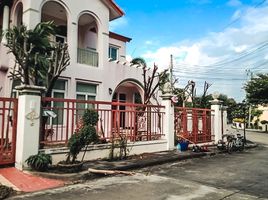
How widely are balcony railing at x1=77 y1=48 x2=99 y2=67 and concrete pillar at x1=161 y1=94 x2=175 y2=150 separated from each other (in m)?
4.45

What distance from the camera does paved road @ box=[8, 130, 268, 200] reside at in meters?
6.23

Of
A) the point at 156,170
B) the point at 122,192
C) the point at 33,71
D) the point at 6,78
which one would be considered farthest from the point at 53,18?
the point at 122,192

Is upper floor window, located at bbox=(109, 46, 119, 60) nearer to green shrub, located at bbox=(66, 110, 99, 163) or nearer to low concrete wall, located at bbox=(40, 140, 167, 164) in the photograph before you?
low concrete wall, located at bbox=(40, 140, 167, 164)

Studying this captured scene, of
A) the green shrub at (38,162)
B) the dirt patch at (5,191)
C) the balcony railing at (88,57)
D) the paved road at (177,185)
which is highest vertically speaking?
the balcony railing at (88,57)

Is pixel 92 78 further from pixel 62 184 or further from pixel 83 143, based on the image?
pixel 62 184

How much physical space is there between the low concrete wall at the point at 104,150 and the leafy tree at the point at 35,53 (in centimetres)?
341

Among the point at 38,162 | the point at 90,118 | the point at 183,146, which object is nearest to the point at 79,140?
the point at 90,118

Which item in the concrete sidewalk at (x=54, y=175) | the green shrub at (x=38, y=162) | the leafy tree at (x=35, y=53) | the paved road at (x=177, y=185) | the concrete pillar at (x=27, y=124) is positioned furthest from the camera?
the leafy tree at (x=35, y=53)

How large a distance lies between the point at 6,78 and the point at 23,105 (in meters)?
6.41

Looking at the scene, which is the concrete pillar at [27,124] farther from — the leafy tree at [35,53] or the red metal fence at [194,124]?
the red metal fence at [194,124]

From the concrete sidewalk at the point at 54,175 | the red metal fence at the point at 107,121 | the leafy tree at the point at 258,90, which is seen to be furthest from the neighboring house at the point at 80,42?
the leafy tree at the point at 258,90

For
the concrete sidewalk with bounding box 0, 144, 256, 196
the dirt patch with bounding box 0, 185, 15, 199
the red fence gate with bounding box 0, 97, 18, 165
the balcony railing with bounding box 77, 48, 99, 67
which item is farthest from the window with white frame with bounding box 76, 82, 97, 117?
the dirt patch with bounding box 0, 185, 15, 199

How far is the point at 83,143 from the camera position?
8242mm

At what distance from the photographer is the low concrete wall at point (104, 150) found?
8.80 meters
